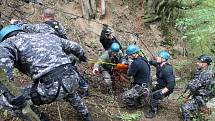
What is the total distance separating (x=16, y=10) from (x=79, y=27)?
6.91 feet

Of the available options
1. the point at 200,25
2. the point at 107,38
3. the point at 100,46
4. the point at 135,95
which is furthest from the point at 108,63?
the point at 200,25

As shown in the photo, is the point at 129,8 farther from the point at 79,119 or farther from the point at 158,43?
the point at 79,119

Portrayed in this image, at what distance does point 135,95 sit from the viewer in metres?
9.01

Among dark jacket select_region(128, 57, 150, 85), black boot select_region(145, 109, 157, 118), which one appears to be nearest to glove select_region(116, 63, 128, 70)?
dark jacket select_region(128, 57, 150, 85)

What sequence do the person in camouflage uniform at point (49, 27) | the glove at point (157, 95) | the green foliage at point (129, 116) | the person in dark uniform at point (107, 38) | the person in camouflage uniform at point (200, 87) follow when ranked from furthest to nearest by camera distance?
the person in dark uniform at point (107, 38) → the glove at point (157, 95) → the person in camouflage uniform at point (200, 87) → the green foliage at point (129, 116) → the person in camouflage uniform at point (49, 27)

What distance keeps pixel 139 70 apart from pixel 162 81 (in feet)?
2.14

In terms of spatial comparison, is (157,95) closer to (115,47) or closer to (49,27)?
(115,47)

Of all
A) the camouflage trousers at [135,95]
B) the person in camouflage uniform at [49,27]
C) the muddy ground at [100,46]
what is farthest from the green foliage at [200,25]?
the person in camouflage uniform at [49,27]

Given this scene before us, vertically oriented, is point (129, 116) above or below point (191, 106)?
above

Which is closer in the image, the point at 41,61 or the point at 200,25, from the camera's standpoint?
the point at 41,61

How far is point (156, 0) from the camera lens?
14602 millimetres

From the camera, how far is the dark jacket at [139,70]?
28.5ft

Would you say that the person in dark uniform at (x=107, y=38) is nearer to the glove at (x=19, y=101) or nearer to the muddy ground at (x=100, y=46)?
the muddy ground at (x=100, y=46)

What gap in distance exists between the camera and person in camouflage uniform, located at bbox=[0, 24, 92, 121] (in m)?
5.95
